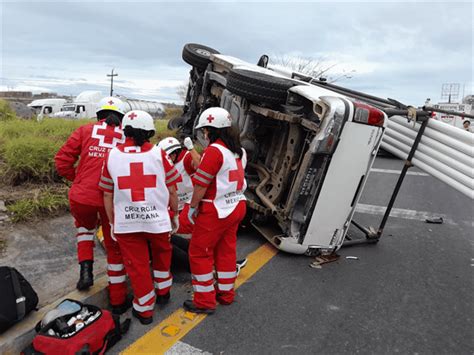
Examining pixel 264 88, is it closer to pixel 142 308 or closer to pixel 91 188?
pixel 91 188

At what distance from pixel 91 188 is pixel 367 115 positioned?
2572mm

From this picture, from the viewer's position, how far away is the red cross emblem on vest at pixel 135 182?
8.63 ft

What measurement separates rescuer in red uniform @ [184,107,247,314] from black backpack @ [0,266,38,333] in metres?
1.08

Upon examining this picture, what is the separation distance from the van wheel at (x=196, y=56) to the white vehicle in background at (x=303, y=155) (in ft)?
5.91

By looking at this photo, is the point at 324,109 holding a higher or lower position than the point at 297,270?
higher

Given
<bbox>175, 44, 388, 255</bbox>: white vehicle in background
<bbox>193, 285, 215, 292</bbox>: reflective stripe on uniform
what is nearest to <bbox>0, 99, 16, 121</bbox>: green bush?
<bbox>175, 44, 388, 255</bbox>: white vehicle in background

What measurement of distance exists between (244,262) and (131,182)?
1.48m

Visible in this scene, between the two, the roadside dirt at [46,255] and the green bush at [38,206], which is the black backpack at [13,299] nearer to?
the roadside dirt at [46,255]

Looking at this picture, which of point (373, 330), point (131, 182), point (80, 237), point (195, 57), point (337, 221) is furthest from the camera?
point (195, 57)

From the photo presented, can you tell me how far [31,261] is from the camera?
3.10 metres

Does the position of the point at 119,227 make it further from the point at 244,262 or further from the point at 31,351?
the point at 244,262

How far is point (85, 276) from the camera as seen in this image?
2891 millimetres

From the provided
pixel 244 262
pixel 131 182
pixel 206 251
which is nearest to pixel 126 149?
pixel 131 182

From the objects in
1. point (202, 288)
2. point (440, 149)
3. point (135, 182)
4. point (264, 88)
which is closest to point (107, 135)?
point (135, 182)
